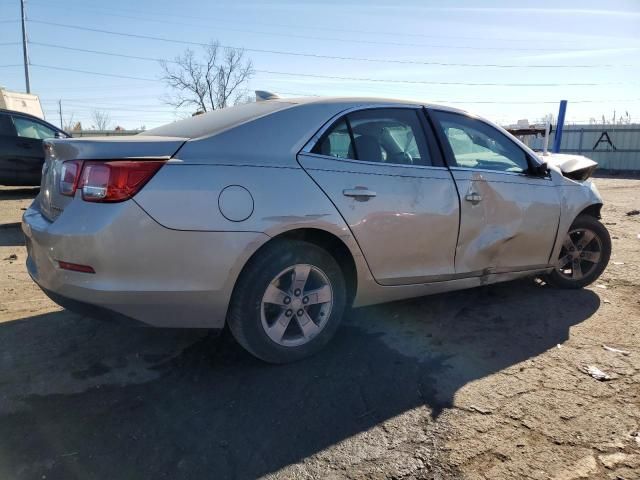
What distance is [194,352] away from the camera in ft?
10.8

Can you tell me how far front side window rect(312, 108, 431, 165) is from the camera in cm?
321

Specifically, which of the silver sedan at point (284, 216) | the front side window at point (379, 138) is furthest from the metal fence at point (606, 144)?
the front side window at point (379, 138)

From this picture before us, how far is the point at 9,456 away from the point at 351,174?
89.9 inches

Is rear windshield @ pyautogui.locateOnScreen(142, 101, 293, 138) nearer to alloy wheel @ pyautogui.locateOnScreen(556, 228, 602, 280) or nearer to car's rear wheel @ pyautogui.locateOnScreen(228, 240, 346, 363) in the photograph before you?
car's rear wheel @ pyautogui.locateOnScreen(228, 240, 346, 363)

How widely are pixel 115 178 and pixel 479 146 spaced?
2.74 meters

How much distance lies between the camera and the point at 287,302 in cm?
Answer: 304

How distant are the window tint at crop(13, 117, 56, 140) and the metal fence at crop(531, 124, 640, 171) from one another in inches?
881

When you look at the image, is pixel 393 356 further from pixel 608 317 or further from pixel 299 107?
pixel 608 317

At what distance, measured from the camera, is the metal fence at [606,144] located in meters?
24.3

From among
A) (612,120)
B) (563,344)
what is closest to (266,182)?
(563,344)

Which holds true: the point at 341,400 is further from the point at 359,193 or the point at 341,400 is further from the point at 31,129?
the point at 31,129

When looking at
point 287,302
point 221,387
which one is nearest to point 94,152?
point 287,302

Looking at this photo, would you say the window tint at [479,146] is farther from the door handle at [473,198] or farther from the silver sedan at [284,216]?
the door handle at [473,198]

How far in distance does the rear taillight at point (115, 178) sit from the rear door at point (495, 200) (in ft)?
7.01
